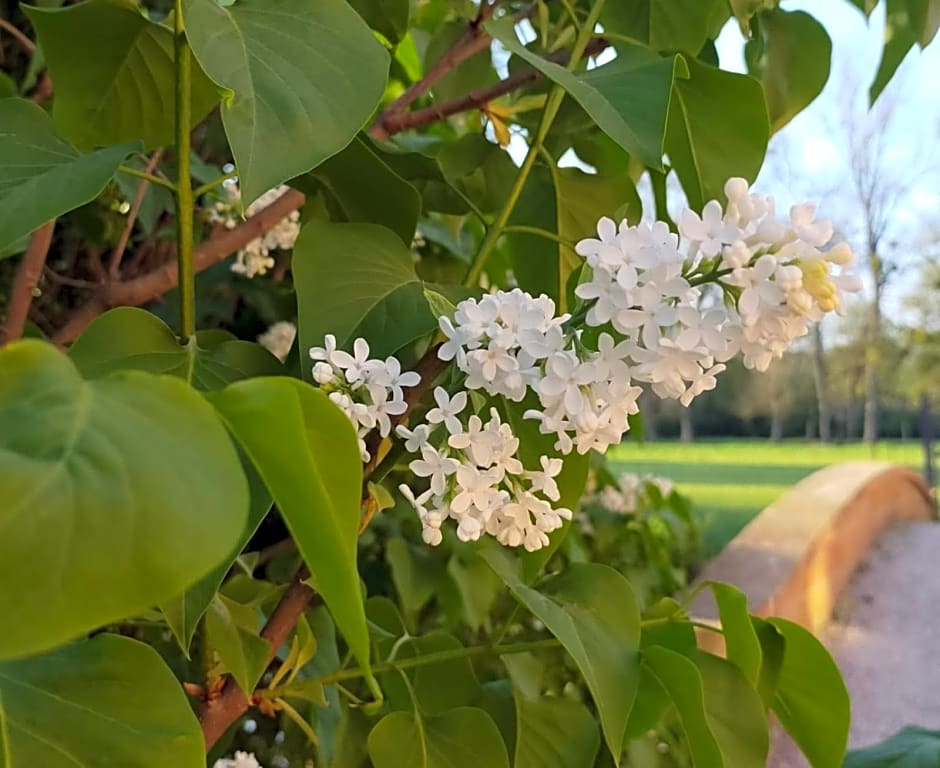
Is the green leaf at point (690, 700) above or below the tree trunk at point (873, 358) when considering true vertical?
below

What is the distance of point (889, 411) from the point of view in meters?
2.19

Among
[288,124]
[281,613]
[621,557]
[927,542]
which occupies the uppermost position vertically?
[288,124]

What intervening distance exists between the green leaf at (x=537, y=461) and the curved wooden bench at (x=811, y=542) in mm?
491

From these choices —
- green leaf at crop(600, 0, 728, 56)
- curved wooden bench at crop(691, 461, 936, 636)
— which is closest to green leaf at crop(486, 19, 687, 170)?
green leaf at crop(600, 0, 728, 56)

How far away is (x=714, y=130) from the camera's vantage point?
0.29 meters

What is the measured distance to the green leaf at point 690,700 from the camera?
0.24 m

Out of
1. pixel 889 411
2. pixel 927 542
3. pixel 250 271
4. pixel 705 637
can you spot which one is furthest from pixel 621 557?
pixel 889 411

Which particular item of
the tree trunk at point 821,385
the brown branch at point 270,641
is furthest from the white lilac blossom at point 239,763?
the tree trunk at point 821,385

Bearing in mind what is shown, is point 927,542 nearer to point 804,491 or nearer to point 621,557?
point 804,491

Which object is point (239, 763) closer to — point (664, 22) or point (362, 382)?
point (362, 382)

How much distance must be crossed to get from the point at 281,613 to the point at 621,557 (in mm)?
740

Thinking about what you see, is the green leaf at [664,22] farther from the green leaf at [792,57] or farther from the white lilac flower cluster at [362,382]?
the white lilac flower cluster at [362,382]

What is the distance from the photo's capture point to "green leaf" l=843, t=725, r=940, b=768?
39 centimetres

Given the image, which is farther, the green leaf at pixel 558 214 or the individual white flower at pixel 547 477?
the green leaf at pixel 558 214
